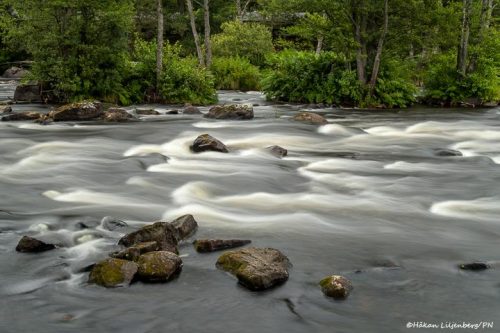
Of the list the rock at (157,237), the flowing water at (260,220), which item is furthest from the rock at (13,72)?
the rock at (157,237)

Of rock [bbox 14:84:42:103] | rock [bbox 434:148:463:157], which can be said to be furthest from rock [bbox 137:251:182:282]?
rock [bbox 14:84:42:103]

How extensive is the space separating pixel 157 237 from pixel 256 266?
127cm

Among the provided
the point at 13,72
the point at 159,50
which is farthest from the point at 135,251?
the point at 13,72

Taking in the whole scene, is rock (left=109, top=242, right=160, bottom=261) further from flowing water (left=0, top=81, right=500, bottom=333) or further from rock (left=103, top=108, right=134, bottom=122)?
rock (left=103, top=108, right=134, bottom=122)

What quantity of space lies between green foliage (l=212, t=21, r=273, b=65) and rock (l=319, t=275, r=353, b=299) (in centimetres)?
3535

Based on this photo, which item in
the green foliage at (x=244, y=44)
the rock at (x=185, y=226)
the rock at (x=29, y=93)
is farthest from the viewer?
the green foliage at (x=244, y=44)

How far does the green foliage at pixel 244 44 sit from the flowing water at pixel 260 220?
2486cm

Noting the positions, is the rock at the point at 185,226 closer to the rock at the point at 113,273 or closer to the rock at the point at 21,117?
the rock at the point at 113,273

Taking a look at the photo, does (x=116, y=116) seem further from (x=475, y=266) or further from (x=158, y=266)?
(x=475, y=266)

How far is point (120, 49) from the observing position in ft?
76.7

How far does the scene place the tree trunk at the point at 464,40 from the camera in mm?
25297

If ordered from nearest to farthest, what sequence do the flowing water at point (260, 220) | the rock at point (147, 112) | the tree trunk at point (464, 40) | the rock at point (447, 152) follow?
the flowing water at point (260, 220), the rock at point (447, 152), the rock at point (147, 112), the tree trunk at point (464, 40)

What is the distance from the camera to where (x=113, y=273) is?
5852 mm

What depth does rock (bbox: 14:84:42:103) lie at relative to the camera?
2358 cm
